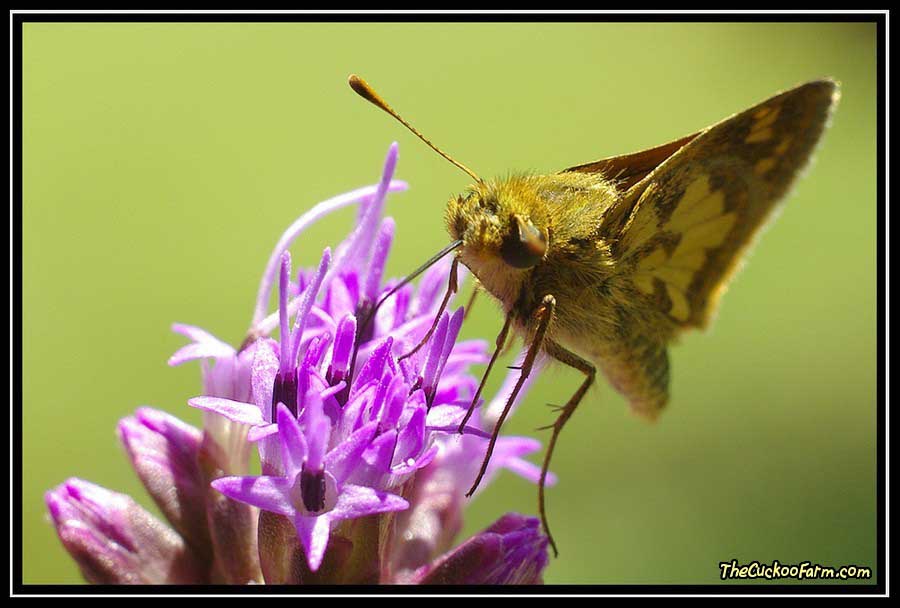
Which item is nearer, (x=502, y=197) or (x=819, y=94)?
(x=502, y=197)

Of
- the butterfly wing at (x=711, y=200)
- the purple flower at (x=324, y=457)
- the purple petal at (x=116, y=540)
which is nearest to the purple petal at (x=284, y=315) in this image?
the purple flower at (x=324, y=457)

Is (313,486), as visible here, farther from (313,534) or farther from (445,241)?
(445,241)

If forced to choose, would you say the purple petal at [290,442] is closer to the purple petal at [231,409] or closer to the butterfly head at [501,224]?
the purple petal at [231,409]

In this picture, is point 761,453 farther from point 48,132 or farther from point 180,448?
point 48,132

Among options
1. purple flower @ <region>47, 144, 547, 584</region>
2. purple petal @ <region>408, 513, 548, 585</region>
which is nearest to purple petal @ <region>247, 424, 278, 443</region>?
purple flower @ <region>47, 144, 547, 584</region>

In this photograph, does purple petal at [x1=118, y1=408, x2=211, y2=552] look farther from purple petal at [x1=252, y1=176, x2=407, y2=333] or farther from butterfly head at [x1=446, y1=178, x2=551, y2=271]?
butterfly head at [x1=446, y1=178, x2=551, y2=271]
